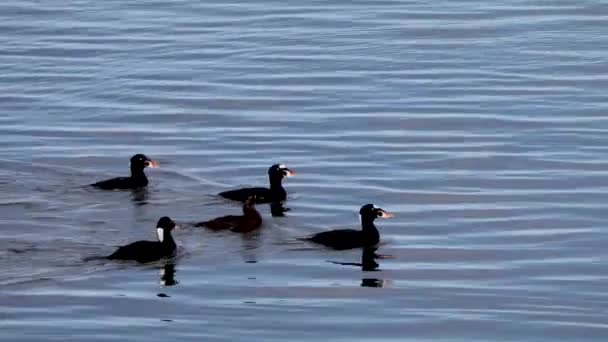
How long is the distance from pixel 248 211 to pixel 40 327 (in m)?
5.64

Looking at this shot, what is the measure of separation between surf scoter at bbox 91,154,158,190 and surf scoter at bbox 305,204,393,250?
3704mm

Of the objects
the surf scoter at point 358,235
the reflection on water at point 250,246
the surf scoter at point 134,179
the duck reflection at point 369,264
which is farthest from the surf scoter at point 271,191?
the duck reflection at point 369,264

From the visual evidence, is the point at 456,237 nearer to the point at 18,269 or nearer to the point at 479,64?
the point at 18,269

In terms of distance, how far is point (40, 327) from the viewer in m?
19.5

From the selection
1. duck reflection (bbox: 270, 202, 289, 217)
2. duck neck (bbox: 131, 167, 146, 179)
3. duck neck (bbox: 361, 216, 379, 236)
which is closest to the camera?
duck neck (bbox: 361, 216, 379, 236)

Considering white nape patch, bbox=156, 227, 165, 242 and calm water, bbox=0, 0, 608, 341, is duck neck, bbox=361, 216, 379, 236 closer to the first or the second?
calm water, bbox=0, 0, 608, 341

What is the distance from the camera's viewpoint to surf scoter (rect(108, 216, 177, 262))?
22531mm

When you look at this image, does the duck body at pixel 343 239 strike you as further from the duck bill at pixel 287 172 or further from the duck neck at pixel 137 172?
the duck neck at pixel 137 172

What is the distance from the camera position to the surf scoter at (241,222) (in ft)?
79.7

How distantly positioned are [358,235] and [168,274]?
2753 mm

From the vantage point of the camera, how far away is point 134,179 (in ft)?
87.9

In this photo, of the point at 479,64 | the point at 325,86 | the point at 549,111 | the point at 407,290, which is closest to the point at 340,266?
the point at 407,290

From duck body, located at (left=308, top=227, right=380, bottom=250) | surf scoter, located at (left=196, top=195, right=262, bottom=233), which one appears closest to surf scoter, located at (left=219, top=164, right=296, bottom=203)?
surf scoter, located at (left=196, top=195, right=262, bottom=233)

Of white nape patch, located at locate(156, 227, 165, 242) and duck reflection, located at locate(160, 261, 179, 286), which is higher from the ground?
white nape patch, located at locate(156, 227, 165, 242)
